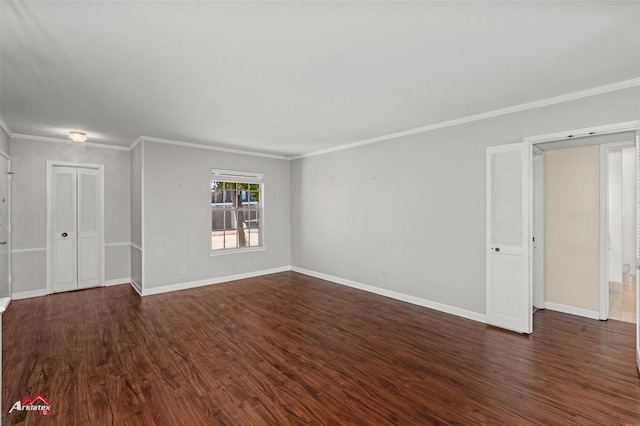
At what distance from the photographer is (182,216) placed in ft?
18.7

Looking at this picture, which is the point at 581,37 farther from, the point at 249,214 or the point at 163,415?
the point at 249,214

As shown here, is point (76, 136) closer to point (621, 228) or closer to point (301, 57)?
point (301, 57)

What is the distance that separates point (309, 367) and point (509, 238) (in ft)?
9.05

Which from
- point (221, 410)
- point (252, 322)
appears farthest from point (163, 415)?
point (252, 322)

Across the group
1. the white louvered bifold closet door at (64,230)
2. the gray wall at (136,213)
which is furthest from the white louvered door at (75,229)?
the gray wall at (136,213)

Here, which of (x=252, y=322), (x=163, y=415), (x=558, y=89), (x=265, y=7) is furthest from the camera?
(x=252, y=322)

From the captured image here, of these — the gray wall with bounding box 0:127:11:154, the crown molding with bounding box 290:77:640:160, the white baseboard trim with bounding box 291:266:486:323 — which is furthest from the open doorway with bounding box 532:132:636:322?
the gray wall with bounding box 0:127:11:154

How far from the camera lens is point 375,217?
5.39 metres

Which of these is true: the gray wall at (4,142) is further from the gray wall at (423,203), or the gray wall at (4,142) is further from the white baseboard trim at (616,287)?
the white baseboard trim at (616,287)

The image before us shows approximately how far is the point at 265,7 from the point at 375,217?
3993mm

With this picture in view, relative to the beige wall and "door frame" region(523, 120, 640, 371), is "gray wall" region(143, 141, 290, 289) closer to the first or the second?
"door frame" region(523, 120, 640, 371)

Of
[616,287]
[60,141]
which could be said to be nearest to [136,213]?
[60,141]

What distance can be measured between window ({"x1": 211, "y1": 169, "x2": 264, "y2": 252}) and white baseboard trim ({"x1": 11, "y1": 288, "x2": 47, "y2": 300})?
2.81 meters

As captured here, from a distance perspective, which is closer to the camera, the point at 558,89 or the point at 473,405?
the point at 473,405
